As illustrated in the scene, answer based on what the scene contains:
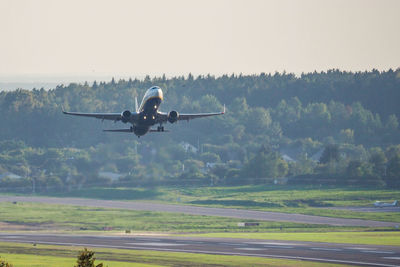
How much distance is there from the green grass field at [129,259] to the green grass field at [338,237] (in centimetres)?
2100

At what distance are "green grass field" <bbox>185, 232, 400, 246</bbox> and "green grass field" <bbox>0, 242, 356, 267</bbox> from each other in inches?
827

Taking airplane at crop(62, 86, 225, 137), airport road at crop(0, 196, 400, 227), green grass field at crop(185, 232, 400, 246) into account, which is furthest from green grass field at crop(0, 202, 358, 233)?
airplane at crop(62, 86, 225, 137)

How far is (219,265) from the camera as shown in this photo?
4296 inches

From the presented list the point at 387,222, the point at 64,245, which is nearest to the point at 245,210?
the point at 387,222

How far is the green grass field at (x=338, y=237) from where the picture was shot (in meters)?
130

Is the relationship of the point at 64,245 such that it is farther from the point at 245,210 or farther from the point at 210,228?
the point at 245,210

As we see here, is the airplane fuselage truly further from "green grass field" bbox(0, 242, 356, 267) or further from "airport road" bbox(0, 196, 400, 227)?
"airport road" bbox(0, 196, 400, 227)

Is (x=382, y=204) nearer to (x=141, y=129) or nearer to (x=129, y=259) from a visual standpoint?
(x=141, y=129)

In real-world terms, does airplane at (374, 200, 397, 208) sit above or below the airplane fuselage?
below

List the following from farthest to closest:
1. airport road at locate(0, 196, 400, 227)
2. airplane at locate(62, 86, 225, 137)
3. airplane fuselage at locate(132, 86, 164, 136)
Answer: airport road at locate(0, 196, 400, 227) < airplane at locate(62, 86, 225, 137) < airplane fuselage at locate(132, 86, 164, 136)

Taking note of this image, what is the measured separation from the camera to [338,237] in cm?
13675

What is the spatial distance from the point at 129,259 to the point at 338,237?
34816mm

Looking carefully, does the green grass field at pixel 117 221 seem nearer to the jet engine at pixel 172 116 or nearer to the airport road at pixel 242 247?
the airport road at pixel 242 247

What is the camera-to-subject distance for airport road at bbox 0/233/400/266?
113625mm
